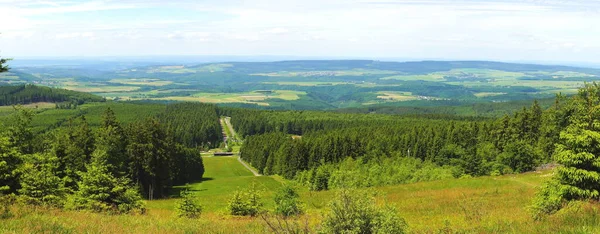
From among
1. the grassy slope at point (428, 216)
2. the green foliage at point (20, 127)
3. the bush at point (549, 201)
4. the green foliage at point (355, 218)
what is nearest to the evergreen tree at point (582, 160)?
the bush at point (549, 201)

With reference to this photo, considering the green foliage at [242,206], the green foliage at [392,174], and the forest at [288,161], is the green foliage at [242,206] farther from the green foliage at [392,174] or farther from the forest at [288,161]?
the green foliage at [392,174]

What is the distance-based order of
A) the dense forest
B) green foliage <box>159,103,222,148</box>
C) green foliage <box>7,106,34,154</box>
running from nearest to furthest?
the dense forest, green foliage <box>7,106,34,154</box>, green foliage <box>159,103,222,148</box>

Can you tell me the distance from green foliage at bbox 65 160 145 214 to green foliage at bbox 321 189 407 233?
13767 millimetres

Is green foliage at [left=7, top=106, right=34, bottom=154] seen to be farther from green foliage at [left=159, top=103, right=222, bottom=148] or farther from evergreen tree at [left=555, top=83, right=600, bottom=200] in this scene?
green foliage at [left=159, top=103, right=222, bottom=148]

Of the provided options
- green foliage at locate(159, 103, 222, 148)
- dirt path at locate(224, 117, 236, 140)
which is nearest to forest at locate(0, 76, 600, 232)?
green foliage at locate(159, 103, 222, 148)

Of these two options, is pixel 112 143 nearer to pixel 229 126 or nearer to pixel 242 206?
pixel 242 206

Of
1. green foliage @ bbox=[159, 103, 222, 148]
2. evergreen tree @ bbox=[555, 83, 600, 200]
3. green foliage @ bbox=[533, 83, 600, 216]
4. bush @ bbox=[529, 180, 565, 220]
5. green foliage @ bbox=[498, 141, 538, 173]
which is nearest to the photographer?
bush @ bbox=[529, 180, 565, 220]

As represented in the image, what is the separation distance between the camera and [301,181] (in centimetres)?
6569

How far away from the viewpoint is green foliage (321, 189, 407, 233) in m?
8.81

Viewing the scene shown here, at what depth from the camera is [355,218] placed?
895 centimetres

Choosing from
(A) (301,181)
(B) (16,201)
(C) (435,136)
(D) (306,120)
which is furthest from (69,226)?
(D) (306,120)

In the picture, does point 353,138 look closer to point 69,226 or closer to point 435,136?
point 435,136

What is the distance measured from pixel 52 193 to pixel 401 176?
38.3 m

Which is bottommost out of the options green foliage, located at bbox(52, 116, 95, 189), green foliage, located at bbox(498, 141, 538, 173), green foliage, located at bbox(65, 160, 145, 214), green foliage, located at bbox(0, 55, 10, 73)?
green foliage, located at bbox(498, 141, 538, 173)
